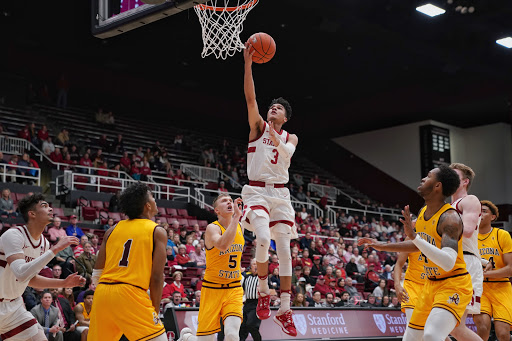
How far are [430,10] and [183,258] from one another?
36.5ft

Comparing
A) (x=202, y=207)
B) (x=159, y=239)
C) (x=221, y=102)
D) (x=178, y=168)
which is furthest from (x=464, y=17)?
(x=159, y=239)

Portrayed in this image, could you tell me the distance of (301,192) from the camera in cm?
2791

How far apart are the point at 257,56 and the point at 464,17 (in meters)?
15.3

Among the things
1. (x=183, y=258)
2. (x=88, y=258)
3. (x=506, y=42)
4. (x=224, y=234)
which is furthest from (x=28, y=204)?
(x=506, y=42)

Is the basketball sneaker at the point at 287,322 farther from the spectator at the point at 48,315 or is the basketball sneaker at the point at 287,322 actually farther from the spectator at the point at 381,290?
the spectator at the point at 381,290

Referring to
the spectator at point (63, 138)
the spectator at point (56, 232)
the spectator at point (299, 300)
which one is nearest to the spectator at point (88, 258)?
the spectator at point (56, 232)

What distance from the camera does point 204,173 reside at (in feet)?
87.6

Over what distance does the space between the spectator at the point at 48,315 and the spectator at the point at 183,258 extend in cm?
528

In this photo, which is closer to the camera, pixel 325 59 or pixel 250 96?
pixel 250 96

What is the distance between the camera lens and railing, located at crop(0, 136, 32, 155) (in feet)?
68.8

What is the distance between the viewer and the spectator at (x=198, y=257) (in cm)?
1669

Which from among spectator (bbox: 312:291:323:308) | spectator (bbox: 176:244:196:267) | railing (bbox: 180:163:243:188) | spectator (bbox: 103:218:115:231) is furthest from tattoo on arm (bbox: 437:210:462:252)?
railing (bbox: 180:163:243:188)

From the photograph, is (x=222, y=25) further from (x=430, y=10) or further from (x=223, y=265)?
(x=430, y=10)

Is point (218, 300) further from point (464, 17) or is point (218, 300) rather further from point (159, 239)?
point (464, 17)
